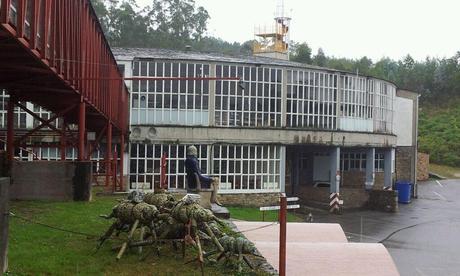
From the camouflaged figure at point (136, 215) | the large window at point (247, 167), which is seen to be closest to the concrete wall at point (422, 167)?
the large window at point (247, 167)

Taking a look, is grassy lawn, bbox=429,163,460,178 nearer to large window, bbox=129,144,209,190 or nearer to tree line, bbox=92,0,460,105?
tree line, bbox=92,0,460,105

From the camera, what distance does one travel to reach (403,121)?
47031mm

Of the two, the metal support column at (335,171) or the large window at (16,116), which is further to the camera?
the metal support column at (335,171)

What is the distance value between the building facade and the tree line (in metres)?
37.1

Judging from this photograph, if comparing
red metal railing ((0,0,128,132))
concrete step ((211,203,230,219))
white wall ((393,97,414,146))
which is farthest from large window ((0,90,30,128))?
white wall ((393,97,414,146))

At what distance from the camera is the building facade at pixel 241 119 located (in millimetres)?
33781

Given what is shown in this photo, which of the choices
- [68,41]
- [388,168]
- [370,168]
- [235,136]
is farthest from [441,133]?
[68,41]

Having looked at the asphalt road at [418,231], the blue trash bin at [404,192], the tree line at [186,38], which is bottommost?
the asphalt road at [418,231]

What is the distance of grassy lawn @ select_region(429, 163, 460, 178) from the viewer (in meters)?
59.1

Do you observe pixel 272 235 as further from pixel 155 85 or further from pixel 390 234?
pixel 155 85

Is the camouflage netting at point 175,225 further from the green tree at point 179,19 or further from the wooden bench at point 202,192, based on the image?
the green tree at point 179,19

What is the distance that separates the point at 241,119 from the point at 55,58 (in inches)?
876

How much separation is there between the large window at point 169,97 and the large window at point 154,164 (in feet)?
4.87

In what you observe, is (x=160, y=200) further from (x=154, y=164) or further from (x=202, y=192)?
(x=154, y=164)
